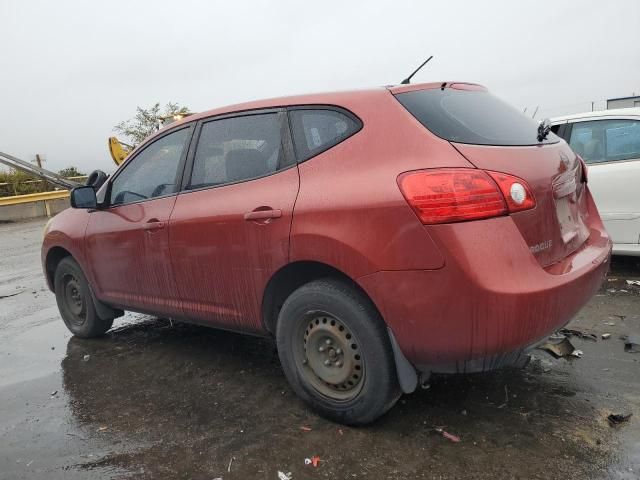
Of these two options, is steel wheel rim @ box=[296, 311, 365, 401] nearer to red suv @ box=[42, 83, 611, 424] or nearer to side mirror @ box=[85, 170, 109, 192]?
red suv @ box=[42, 83, 611, 424]

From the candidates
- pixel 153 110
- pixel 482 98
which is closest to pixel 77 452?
pixel 482 98

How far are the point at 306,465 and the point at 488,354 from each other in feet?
3.34

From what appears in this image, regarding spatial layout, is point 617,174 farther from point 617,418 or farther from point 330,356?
point 330,356

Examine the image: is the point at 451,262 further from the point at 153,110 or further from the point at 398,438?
the point at 153,110

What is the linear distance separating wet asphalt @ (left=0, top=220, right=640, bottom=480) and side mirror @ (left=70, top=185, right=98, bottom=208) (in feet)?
4.09

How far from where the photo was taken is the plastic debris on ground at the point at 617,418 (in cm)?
270

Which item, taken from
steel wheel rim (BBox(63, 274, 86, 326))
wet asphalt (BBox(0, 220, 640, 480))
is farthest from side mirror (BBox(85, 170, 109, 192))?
wet asphalt (BBox(0, 220, 640, 480))

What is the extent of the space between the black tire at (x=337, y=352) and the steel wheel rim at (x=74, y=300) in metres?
2.64

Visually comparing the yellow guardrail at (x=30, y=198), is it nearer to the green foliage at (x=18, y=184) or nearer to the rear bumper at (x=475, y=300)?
the green foliage at (x=18, y=184)

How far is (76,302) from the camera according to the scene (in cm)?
489

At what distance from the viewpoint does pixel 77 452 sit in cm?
288

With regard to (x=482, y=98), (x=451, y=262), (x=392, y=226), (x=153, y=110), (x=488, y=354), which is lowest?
(x=488, y=354)

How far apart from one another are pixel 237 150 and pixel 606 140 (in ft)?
12.8

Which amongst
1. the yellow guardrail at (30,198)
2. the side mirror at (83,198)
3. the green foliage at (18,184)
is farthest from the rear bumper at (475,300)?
the green foliage at (18,184)
